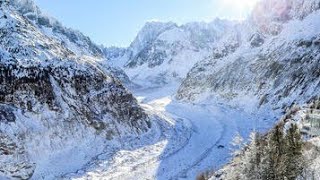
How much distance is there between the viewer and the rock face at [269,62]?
79.5m

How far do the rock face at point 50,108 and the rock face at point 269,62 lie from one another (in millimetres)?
27633

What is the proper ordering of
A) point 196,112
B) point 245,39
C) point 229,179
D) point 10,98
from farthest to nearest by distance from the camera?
point 245,39
point 196,112
point 10,98
point 229,179

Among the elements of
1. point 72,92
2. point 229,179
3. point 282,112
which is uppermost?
point 72,92

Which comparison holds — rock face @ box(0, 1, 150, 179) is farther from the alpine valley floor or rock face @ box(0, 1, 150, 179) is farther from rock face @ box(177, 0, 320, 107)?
rock face @ box(177, 0, 320, 107)

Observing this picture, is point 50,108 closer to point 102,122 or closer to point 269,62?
point 102,122

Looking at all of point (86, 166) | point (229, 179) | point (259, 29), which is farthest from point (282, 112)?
point (259, 29)

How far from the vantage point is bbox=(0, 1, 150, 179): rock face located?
43.5m

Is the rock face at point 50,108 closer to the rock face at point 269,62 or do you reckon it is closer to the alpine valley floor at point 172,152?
the alpine valley floor at point 172,152

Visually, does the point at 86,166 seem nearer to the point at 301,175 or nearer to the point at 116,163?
the point at 116,163

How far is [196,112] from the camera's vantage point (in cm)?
9425

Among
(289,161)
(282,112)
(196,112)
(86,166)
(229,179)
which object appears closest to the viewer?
(289,161)

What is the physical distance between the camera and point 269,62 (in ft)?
329

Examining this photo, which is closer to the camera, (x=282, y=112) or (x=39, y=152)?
(x=39, y=152)

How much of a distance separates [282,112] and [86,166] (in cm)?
3815
